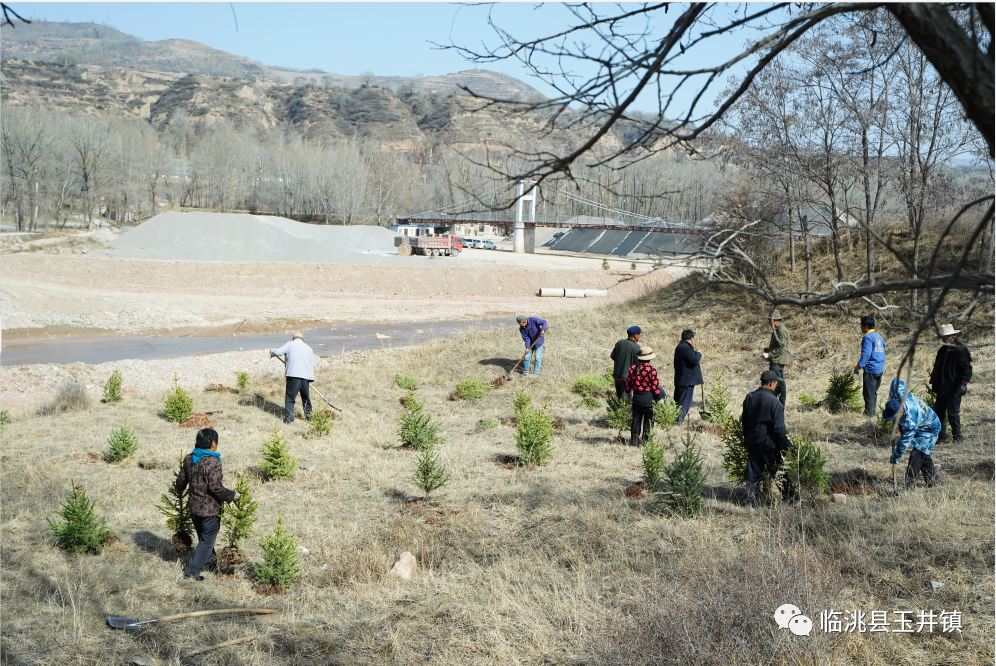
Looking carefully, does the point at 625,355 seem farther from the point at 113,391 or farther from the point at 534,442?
the point at 113,391

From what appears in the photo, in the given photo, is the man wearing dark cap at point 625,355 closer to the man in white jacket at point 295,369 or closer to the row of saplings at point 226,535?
the man in white jacket at point 295,369

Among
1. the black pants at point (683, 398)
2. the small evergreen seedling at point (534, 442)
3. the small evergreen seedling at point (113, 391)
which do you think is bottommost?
the small evergreen seedling at point (113, 391)

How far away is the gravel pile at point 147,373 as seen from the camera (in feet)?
52.4

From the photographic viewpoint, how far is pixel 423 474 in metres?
7.48

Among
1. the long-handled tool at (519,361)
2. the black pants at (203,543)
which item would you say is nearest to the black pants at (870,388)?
the long-handled tool at (519,361)

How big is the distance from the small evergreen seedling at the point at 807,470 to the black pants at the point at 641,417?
8.22ft

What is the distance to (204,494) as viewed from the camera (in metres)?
5.77

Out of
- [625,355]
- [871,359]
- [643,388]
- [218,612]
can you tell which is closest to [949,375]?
[871,359]

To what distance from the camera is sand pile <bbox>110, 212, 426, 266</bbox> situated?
5322cm

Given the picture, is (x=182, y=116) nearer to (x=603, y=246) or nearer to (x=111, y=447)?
(x=603, y=246)

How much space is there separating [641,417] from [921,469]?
11.6 ft

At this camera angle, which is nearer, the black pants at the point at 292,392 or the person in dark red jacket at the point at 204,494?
the person in dark red jacket at the point at 204,494

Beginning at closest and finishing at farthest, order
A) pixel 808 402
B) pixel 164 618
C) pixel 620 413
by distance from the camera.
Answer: pixel 164 618 < pixel 620 413 < pixel 808 402

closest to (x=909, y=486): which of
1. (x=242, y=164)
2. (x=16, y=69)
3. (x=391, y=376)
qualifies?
(x=391, y=376)
